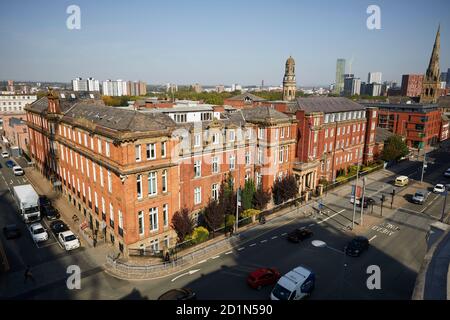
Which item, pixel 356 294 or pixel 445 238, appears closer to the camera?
pixel 445 238

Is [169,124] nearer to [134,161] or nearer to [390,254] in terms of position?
[134,161]

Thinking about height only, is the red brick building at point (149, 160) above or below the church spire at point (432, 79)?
below

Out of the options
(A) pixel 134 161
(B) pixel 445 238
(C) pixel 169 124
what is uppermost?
(C) pixel 169 124

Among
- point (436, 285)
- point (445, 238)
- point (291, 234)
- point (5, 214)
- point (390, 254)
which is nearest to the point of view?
point (436, 285)

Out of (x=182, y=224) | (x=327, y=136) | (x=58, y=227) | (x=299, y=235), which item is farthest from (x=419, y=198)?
(x=58, y=227)

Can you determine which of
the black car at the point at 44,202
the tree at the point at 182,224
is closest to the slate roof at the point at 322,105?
the tree at the point at 182,224

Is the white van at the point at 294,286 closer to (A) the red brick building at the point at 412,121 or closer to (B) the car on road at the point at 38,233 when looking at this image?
(B) the car on road at the point at 38,233

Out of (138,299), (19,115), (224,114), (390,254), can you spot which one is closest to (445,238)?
(390,254)
